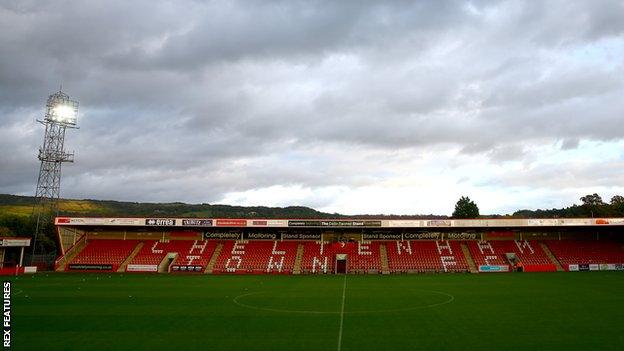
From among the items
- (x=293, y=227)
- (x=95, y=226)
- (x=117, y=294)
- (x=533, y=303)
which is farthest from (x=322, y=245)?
(x=533, y=303)

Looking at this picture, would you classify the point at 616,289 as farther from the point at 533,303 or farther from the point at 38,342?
the point at 38,342

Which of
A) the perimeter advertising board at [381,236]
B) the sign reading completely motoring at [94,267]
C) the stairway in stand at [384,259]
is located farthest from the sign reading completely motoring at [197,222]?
the stairway in stand at [384,259]

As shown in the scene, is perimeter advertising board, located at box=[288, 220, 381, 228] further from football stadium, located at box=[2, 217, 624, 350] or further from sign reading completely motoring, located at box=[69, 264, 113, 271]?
sign reading completely motoring, located at box=[69, 264, 113, 271]

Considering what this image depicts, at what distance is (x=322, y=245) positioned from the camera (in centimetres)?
6028

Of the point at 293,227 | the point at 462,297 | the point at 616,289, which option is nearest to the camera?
the point at 462,297

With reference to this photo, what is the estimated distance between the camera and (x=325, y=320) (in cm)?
1838

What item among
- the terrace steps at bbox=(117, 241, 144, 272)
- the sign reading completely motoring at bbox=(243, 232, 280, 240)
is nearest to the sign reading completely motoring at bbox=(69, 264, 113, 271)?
the terrace steps at bbox=(117, 241, 144, 272)

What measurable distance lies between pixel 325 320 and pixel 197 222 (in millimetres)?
41726

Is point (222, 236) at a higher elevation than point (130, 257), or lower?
higher

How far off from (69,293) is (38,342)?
16620mm

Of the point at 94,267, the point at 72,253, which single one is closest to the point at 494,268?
the point at 94,267

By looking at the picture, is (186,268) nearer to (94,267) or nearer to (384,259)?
(94,267)

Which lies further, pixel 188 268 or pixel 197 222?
pixel 197 222

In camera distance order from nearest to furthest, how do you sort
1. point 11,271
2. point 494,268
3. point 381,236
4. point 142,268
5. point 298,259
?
1. point 11,271
2. point 494,268
3. point 142,268
4. point 298,259
5. point 381,236
